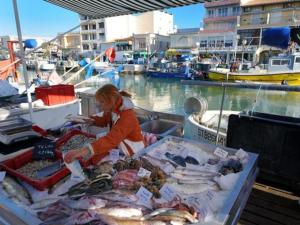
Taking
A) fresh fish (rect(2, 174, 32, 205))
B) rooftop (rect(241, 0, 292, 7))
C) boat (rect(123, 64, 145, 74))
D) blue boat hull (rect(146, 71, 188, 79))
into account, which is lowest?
blue boat hull (rect(146, 71, 188, 79))

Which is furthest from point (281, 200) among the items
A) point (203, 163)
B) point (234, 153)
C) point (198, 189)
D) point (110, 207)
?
point (110, 207)

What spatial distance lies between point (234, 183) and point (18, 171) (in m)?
1.72

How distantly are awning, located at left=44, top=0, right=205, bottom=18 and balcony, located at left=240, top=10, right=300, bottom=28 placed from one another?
33.8 m

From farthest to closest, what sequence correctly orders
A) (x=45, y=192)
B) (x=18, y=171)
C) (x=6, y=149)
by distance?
1. (x=6, y=149)
2. (x=18, y=171)
3. (x=45, y=192)

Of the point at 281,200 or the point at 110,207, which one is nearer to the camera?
the point at 110,207

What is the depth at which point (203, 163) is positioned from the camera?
2104 millimetres

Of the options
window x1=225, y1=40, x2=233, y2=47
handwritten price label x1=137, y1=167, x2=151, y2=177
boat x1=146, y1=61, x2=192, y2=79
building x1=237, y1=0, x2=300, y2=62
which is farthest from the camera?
window x1=225, y1=40, x2=233, y2=47

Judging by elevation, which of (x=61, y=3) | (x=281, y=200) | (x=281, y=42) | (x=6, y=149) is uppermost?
(x=61, y=3)

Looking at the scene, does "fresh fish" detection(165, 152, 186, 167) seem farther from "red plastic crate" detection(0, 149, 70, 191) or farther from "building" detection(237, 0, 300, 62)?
"building" detection(237, 0, 300, 62)

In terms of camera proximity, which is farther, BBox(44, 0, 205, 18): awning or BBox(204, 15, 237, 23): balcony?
BBox(204, 15, 237, 23): balcony

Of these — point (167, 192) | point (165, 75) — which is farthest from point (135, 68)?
point (167, 192)

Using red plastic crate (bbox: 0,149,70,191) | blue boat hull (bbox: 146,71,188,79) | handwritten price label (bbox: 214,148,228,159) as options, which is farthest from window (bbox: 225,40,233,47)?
A: red plastic crate (bbox: 0,149,70,191)

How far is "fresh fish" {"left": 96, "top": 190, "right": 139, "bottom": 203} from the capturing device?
1.48 meters

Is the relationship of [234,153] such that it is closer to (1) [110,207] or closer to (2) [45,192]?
(1) [110,207]
